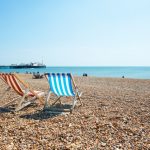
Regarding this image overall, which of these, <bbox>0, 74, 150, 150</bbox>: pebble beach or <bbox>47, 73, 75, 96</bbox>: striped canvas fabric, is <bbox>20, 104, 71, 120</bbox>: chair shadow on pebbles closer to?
<bbox>0, 74, 150, 150</bbox>: pebble beach

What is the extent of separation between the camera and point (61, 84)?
7.34m

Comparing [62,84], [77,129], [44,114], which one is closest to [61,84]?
[62,84]

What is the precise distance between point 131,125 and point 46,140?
1956mm

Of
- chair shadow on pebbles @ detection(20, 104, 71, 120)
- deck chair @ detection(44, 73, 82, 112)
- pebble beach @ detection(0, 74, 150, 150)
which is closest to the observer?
pebble beach @ detection(0, 74, 150, 150)

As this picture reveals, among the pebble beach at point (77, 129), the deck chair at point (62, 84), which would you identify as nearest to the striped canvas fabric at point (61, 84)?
the deck chair at point (62, 84)

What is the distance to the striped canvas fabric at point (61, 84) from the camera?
24.0 feet

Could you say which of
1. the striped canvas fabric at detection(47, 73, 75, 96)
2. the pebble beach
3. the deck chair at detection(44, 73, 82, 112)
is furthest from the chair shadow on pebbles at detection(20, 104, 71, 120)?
the striped canvas fabric at detection(47, 73, 75, 96)

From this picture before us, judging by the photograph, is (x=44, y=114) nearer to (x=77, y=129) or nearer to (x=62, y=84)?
(x=62, y=84)

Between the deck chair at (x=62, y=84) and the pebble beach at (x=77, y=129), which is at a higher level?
the deck chair at (x=62, y=84)

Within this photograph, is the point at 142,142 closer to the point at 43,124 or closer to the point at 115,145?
the point at 115,145

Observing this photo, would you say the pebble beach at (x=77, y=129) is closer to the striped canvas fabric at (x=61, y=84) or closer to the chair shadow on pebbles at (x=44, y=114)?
the chair shadow on pebbles at (x=44, y=114)

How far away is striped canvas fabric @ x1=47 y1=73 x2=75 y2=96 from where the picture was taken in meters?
7.30

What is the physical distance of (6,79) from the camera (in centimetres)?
788

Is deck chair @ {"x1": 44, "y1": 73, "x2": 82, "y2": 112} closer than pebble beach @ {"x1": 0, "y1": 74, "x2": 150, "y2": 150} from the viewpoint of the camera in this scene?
No
